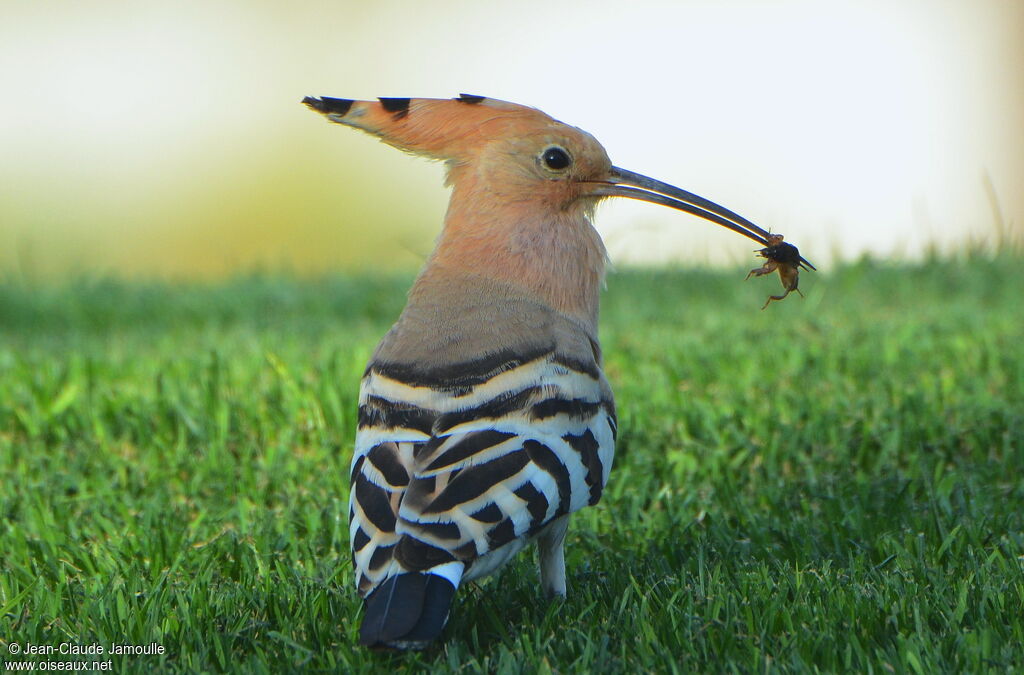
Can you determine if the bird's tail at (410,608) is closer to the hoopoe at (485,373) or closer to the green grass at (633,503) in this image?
the hoopoe at (485,373)

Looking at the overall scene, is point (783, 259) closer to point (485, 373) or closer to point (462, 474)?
point (485, 373)

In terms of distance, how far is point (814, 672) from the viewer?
7.45 feet

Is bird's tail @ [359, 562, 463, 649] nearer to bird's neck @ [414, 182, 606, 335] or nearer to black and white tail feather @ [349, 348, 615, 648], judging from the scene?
black and white tail feather @ [349, 348, 615, 648]

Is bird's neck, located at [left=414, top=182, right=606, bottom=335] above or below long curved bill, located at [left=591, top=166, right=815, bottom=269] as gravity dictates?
below

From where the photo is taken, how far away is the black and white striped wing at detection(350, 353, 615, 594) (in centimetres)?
235

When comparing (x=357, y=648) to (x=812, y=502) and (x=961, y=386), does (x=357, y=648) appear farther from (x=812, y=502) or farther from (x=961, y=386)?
(x=961, y=386)

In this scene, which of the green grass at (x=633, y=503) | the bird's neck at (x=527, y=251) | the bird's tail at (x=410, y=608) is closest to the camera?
the bird's tail at (x=410, y=608)

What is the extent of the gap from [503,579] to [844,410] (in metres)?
1.74

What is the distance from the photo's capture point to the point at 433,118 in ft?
10.2

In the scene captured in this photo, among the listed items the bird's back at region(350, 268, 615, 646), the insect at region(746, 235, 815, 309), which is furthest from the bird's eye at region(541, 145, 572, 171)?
the insect at region(746, 235, 815, 309)

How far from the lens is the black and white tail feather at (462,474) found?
2291 mm

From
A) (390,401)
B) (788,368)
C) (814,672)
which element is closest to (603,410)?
(390,401)

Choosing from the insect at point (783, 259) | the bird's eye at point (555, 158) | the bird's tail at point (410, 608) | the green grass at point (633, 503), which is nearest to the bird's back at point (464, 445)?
the bird's tail at point (410, 608)

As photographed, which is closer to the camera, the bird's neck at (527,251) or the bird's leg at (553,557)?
the bird's leg at (553,557)
